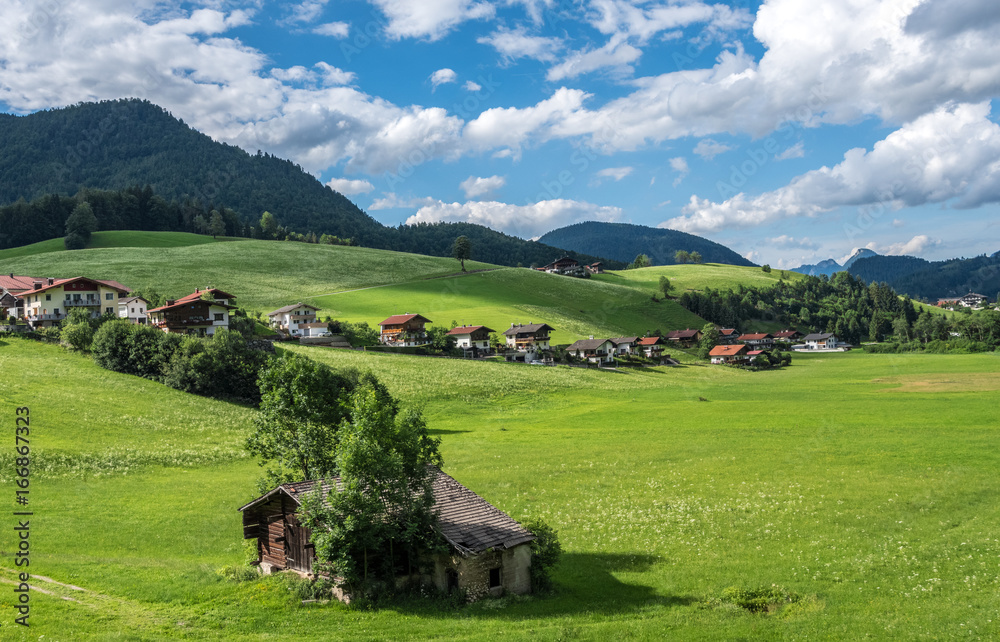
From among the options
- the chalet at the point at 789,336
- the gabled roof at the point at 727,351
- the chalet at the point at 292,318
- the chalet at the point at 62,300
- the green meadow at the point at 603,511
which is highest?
the chalet at the point at 62,300

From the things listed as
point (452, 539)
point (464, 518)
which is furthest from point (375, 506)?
point (464, 518)

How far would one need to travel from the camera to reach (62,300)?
97.4m

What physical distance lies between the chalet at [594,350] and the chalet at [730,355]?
89.9 ft

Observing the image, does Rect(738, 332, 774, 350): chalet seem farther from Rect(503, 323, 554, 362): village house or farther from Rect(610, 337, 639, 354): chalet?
Rect(503, 323, 554, 362): village house

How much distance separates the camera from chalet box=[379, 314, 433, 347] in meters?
117

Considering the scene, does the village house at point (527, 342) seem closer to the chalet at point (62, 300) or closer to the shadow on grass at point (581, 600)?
the chalet at point (62, 300)

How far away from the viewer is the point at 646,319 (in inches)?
6639

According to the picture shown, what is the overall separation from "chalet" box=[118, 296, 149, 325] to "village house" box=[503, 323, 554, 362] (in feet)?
200

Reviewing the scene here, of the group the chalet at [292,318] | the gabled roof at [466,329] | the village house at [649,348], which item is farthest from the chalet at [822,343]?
the chalet at [292,318]

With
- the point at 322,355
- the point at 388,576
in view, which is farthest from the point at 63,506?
the point at 322,355

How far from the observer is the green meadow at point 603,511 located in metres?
22.5

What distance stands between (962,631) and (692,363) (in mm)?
112145

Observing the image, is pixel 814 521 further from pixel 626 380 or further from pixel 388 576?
pixel 626 380

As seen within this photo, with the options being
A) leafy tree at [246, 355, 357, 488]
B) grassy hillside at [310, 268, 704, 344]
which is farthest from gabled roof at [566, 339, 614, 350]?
leafy tree at [246, 355, 357, 488]
